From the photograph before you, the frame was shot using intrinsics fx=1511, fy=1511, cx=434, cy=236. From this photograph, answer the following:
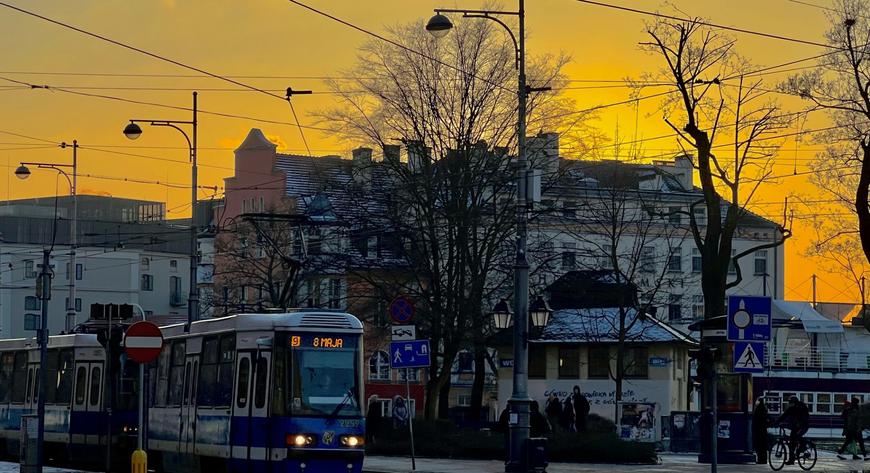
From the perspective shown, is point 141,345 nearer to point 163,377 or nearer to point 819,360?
point 163,377

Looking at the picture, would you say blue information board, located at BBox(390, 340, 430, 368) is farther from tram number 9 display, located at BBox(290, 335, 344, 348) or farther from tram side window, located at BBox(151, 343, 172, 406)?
tram number 9 display, located at BBox(290, 335, 344, 348)

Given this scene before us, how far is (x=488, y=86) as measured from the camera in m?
46.0

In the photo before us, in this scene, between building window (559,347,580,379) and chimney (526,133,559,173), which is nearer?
chimney (526,133,559,173)

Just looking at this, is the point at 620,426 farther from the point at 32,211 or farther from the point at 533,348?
the point at 32,211

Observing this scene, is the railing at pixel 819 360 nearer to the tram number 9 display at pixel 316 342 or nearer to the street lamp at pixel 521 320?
the street lamp at pixel 521 320

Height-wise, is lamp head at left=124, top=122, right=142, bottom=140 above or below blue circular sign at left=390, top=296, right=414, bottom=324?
above

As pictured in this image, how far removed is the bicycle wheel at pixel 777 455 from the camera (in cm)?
3491

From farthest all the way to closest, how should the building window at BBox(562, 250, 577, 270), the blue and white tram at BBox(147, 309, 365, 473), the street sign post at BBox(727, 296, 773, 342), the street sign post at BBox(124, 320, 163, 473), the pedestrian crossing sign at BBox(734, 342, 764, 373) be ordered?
the building window at BBox(562, 250, 577, 270) → the pedestrian crossing sign at BBox(734, 342, 764, 373) → the street sign post at BBox(727, 296, 773, 342) → the blue and white tram at BBox(147, 309, 365, 473) → the street sign post at BBox(124, 320, 163, 473)

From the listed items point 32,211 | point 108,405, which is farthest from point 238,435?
point 32,211

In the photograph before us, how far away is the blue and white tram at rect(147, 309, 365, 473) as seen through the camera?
23.9 metres

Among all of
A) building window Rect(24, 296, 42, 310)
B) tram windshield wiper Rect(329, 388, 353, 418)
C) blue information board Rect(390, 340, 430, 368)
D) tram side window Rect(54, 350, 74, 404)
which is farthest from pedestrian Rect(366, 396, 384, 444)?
building window Rect(24, 296, 42, 310)

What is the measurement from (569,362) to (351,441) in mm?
37877

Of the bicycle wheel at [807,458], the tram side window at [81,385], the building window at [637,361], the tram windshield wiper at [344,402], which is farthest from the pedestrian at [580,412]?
the tram windshield wiper at [344,402]

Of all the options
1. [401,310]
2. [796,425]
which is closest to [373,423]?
[401,310]
